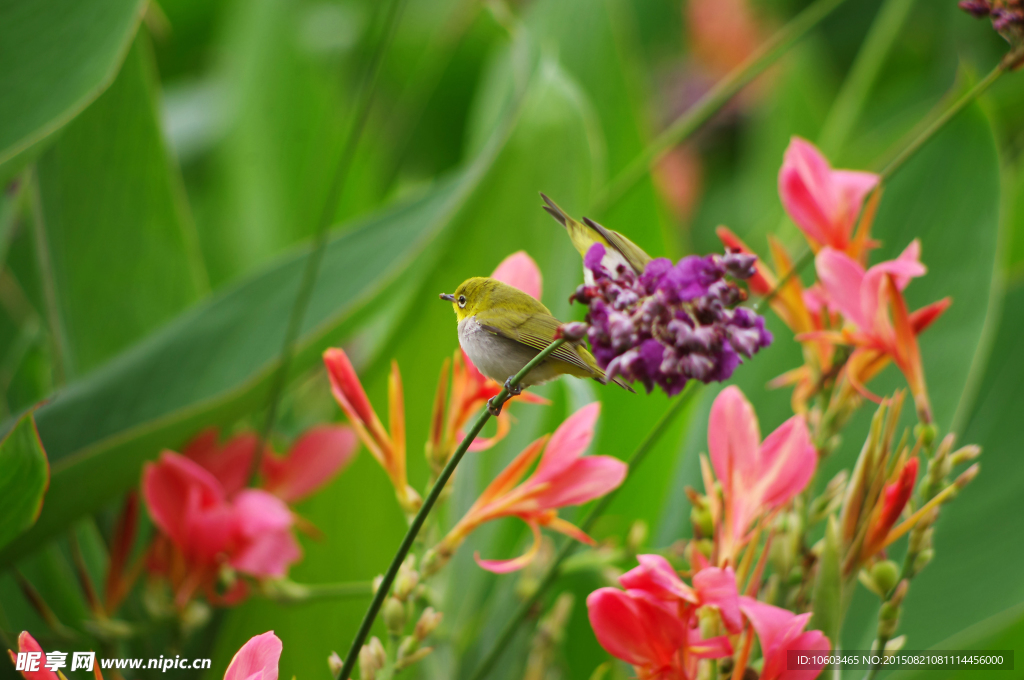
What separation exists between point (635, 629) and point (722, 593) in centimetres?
3

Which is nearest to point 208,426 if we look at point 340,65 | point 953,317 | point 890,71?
point 953,317

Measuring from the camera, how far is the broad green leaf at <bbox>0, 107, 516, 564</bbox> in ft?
0.95

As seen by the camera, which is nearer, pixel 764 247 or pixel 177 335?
pixel 177 335

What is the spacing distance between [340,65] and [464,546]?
0.58 meters

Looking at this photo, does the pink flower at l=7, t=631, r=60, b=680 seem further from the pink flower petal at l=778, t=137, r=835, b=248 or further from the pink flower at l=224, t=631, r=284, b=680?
the pink flower petal at l=778, t=137, r=835, b=248

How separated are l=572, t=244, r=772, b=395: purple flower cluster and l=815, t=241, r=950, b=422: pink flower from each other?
92 mm

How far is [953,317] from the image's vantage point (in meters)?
0.39

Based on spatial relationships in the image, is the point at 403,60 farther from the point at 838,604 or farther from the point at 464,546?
the point at 838,604

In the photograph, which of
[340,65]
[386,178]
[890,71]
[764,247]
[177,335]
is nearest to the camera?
[177,335]

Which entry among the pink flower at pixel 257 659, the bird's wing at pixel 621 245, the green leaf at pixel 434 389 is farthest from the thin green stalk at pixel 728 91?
the pink flower at pixel 257 659

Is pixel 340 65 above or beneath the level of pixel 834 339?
above

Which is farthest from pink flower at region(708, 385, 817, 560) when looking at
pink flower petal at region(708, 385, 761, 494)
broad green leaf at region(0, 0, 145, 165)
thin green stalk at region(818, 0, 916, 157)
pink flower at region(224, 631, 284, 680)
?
thin green stalk at region(818, 0, 916, 157)

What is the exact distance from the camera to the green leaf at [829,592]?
22 cm

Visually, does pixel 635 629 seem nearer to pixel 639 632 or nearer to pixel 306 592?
pixel 639 632
